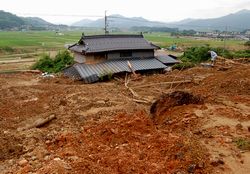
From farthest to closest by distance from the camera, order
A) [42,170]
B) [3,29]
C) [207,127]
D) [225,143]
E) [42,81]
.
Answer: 1. [3,29]
2. [42,81]
3. [207,127]
4. [225,143]
5. [42,170]

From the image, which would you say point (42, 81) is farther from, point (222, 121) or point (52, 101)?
point (222, 121)

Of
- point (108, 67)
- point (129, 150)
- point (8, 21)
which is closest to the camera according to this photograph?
point (129, 150)

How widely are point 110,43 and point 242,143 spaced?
18.9 metres

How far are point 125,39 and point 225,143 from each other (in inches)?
781

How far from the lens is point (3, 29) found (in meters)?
123

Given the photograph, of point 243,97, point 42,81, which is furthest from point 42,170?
point 42,81

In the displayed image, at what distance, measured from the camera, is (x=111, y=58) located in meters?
26.3

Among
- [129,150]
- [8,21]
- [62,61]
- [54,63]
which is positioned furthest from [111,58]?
[8,21]

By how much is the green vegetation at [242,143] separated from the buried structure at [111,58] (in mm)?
14674

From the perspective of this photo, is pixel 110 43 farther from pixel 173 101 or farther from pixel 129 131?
pixel 129 131

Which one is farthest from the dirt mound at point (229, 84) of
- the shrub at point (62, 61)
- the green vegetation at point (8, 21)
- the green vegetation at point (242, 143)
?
the green vegetation at point (8, 21)

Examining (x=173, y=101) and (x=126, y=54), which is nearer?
(x=173, y=101)

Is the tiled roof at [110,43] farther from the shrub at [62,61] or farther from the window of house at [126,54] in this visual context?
the shrub at [62,61]

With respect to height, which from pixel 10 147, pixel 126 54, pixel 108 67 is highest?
pixel 126 54
